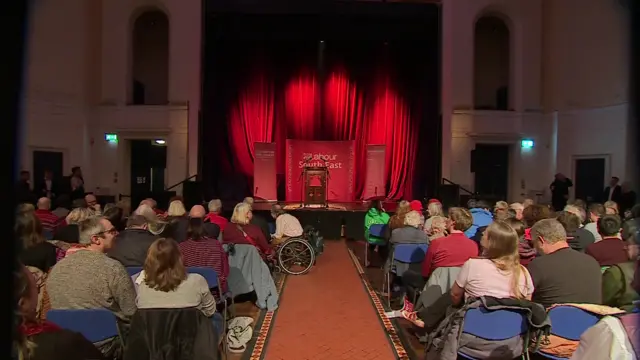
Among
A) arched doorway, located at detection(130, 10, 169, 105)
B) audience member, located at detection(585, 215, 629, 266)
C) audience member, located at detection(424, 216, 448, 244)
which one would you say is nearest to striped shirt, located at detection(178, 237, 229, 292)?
audience member, located at detection(424, 216, 448, 244)

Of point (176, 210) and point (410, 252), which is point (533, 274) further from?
point (176, 210)

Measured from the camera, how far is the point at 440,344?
2719mm

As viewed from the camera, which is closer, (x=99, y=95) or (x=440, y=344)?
(x=440, y=344)

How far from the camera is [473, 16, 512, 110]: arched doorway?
1417 centimetres

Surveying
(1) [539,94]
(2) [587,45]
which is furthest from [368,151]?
(2) [587,45]

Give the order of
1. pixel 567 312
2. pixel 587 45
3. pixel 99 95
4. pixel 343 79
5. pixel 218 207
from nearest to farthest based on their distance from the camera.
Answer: pixel 567 312, pixel 218 207, pixel 587 45, pixel 99 95, pixel 343 79

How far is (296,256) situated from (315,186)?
4722mm

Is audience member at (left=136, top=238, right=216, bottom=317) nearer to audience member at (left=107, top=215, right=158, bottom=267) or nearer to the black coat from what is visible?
the black coat

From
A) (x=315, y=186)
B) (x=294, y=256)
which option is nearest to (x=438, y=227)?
Answer: (x=294, y=256)

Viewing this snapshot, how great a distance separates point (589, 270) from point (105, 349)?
2632 mm

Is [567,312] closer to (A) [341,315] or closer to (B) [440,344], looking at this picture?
(B) [440,344]

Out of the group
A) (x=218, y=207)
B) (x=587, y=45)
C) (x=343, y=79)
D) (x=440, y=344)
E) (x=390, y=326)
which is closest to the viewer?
(x=440, y=344)

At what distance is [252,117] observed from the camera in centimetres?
1380

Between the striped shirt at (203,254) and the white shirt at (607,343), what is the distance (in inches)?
107
